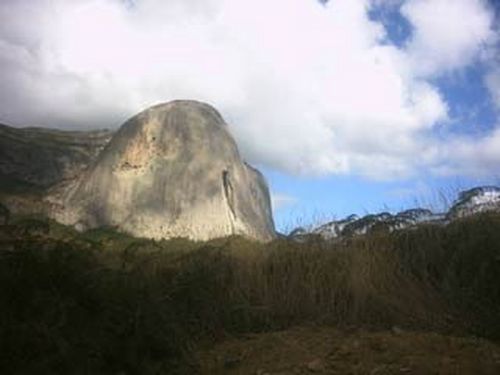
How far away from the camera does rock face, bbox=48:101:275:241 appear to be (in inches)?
1187

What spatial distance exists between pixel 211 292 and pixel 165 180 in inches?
900

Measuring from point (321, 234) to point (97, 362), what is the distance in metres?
5.14

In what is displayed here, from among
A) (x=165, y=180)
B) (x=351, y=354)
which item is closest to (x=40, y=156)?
(x=165, y=180)

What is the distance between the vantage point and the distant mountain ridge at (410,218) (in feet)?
33.6

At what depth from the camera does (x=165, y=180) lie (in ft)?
103

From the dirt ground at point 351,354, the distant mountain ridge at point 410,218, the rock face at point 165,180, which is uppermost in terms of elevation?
the rock face at point 165,180

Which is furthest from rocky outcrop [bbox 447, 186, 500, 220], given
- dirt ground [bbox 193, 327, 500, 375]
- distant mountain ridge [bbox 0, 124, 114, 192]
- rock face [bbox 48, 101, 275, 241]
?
distant mountain ridge [bbox 0, 124, 114, 192]

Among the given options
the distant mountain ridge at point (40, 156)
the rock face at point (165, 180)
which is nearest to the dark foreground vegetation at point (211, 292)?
the rock face at point (165, 180)

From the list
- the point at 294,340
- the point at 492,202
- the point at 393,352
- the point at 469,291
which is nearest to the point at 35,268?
the point at 294,340

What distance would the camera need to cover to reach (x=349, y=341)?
7652 millimetres

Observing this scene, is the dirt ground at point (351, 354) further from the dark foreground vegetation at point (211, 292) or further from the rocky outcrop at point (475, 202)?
the rocky outcrop at point (475, 202)

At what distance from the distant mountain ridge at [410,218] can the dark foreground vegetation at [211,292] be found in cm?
32

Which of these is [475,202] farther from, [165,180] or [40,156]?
[40,156]

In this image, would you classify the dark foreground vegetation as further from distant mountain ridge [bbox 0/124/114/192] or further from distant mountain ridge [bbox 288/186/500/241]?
distant mountain ridge [bbox 0/124/114/192]
